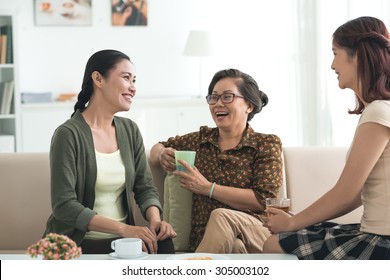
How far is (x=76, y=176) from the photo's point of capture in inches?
98.2

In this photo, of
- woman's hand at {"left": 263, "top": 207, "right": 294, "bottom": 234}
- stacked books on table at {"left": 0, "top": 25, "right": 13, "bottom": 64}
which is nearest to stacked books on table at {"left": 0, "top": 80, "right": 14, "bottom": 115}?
stacked books on table at {"left": 0, "top": 25, "right": 13, "bottom": 64}

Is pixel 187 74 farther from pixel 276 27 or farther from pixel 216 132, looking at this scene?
pixel 216 132

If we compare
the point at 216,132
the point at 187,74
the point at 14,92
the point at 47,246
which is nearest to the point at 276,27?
the point at 187,74

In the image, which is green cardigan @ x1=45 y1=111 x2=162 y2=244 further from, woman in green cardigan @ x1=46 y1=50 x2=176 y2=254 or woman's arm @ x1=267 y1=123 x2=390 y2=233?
woman's arm @ x1=267 y1=123 x2=390 y2=233

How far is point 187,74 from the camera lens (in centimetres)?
639

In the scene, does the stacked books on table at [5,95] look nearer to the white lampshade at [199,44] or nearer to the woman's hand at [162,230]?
the white lampshade at [199,44]

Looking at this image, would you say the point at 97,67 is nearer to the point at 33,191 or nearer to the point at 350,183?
the point at 33,191

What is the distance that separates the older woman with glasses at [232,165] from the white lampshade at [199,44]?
10.2ft

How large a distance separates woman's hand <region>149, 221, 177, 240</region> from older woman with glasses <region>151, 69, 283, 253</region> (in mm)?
151

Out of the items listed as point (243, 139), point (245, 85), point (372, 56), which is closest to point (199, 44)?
point (245, 85)

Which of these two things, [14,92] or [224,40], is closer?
[14,92]

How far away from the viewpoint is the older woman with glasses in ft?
8.36

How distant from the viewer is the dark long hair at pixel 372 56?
2.15 meters

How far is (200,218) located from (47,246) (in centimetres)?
123
